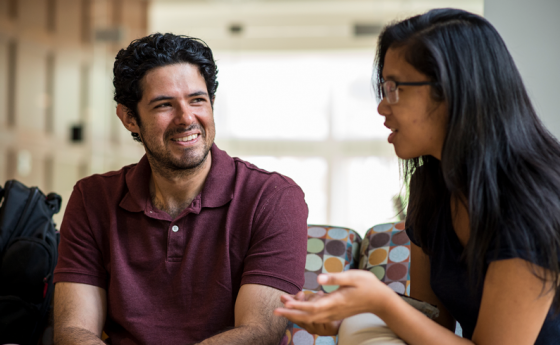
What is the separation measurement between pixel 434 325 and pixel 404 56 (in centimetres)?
50

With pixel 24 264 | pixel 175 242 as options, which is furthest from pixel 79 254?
pixel 24 264

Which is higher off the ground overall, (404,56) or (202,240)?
(404,56)

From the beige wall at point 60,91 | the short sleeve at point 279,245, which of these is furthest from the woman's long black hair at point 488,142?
the beige wall at point 60,91

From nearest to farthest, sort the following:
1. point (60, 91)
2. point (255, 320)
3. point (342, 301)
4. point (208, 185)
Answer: point (342, 301)
point (255, 320)
point (208, 185)
point (60, 91)

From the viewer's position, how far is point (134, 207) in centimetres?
140

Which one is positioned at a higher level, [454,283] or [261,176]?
[261,176]

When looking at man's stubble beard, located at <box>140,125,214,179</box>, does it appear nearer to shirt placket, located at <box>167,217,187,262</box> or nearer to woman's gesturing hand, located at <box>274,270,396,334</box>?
shirt placket, located at <box>167,217,187,262</box>

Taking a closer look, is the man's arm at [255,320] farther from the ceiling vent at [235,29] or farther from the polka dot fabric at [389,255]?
the ceiling vent at [235,29]

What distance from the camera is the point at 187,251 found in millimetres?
1312

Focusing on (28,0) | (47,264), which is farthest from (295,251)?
(28,0)

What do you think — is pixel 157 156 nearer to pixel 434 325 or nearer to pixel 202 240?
pixel 202 240

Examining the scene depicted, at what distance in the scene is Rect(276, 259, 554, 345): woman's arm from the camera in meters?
0.83

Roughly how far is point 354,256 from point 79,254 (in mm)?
850

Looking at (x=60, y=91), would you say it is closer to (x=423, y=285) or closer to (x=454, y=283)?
(x=423, y=285)
